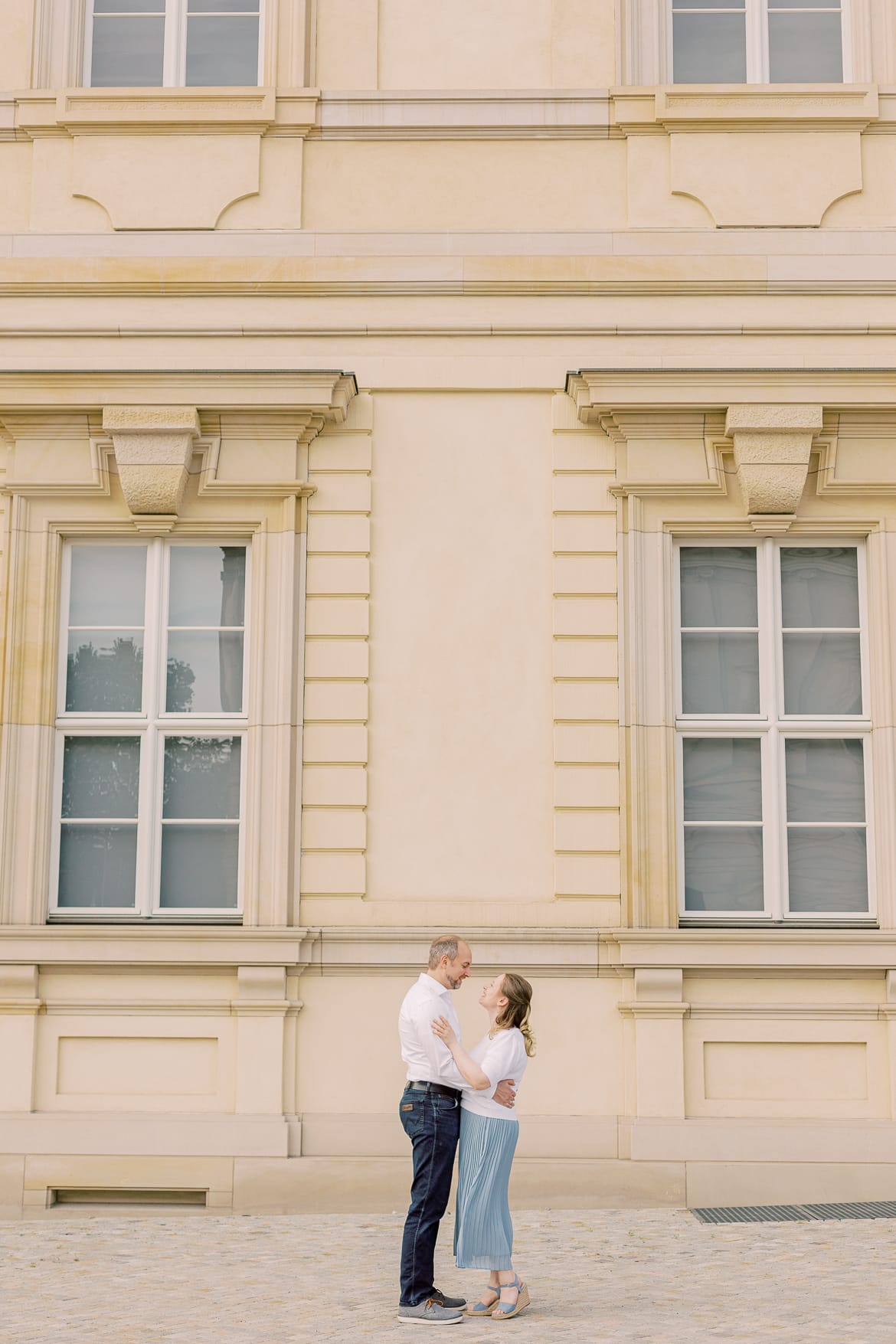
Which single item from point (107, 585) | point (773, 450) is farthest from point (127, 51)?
point (773, 450)

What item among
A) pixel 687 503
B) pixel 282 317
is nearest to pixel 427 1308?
pixel 687 503

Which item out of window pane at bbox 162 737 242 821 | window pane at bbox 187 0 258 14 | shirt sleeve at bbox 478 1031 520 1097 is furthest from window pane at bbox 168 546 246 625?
shirt sleeve at bbox 478 1031 520 1097

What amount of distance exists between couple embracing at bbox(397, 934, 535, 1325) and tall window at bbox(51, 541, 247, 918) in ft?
9.02

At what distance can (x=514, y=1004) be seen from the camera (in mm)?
6148

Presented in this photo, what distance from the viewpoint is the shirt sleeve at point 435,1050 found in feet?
20.2

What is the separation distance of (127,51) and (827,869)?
6.59m

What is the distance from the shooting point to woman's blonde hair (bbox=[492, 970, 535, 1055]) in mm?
6141

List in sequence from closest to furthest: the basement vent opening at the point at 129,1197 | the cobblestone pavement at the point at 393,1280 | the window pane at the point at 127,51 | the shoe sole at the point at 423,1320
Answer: the cobblestone pavement at the point at 393,1280
the shoe sole at the point at 423,1320
the basement vent opening at the point at 129,1197
the window pane at the point at 127,51

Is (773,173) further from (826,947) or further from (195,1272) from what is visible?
(195,1272)

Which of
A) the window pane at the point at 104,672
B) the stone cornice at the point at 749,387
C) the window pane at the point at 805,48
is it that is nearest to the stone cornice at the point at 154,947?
the window pane at the point at 104,672

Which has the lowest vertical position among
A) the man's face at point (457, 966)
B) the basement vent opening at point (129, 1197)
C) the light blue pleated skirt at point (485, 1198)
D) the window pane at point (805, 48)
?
the basement vent opening at point (129, 1197)

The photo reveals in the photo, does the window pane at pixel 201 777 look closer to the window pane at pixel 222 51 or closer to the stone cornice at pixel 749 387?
the stone cornice at pixel 749 387

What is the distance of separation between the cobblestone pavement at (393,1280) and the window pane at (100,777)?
2252 mm

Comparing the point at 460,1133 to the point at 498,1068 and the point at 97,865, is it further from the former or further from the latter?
the point at 97,865
